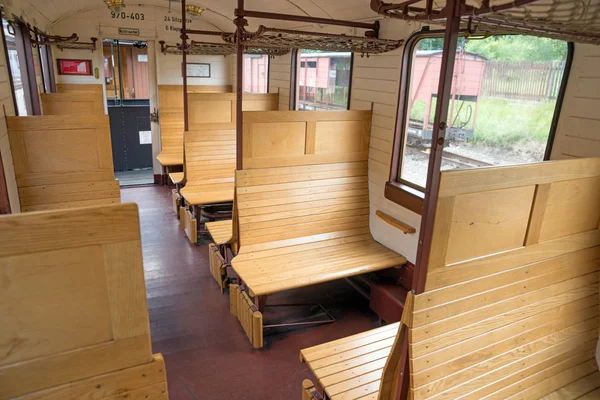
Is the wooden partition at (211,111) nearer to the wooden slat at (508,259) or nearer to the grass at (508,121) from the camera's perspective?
the grass at (508,121)

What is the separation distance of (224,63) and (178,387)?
694 centimetres

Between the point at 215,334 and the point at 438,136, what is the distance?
2757 millimetres

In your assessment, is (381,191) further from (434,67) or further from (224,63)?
(224,63)

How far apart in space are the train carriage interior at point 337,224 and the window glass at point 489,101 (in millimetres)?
16

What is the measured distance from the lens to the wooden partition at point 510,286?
1.90 metres

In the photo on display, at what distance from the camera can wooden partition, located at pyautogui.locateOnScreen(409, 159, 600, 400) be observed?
6.23ft

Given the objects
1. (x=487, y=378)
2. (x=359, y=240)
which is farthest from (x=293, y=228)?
(x=487, y=378)

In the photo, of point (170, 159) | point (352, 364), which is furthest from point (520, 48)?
point (170, 159)

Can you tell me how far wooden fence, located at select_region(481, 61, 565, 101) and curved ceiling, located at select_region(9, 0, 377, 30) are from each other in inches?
56.9

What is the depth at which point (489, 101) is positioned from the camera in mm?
3398

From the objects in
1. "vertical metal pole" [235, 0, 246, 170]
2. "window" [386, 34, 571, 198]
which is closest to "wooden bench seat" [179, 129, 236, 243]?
"vertical metal pole" [235, 0, 246, 170]

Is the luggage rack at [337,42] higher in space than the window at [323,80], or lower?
Result: higher

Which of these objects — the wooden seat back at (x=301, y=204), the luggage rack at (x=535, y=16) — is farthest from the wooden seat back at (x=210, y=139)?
the luggage rack at (x=535, y=16)

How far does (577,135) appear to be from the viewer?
108 inches
